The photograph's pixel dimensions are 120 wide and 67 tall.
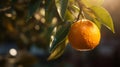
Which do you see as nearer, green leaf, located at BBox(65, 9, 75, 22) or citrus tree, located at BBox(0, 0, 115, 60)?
citrus tree, located at BBox(0, 0, 115, 60)

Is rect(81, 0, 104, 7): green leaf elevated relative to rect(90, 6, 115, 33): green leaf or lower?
elevated

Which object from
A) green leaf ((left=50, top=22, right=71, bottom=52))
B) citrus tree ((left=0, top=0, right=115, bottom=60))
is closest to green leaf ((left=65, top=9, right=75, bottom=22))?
citrus tree ((left=0, top=0, right=115, bottom=60))

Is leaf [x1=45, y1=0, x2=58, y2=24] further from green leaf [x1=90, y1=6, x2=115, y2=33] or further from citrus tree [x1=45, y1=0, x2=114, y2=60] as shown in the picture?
green leaf [x1=90, y1=6, x2=115, y2=33]

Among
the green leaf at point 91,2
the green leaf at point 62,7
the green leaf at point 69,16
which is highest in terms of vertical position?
the green leaf at point 62,7

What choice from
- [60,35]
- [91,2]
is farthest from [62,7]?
[91,2]

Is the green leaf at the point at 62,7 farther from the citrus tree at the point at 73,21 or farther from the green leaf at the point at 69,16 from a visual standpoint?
the green leaf at the point at 69,16

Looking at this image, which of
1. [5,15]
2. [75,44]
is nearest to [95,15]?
[75,44]

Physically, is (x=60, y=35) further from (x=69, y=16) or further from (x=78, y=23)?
(x=69, y=16)

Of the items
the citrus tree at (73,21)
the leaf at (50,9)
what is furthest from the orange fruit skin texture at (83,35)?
the leaf at (50,9)

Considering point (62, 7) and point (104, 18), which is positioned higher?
point (62, 7)
